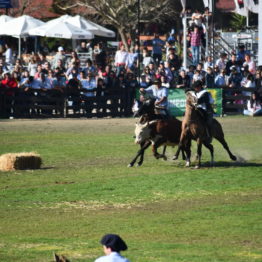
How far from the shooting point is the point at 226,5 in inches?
2682

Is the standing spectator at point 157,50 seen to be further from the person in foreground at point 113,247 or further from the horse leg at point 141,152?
the person in foreground at point 113,247

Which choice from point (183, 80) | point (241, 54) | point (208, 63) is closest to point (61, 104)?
point (183, 80)

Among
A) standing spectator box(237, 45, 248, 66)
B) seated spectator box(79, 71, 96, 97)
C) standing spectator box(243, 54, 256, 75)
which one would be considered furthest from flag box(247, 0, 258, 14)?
seated spectator box(79, 71, 96, 97)

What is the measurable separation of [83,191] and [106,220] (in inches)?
130

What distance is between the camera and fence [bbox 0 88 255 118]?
120 ft

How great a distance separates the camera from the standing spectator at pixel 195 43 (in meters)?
39.8

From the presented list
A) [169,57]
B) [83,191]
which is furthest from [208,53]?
[83,191]

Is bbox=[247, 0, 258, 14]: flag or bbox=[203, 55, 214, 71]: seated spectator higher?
bbox=[247, 0, 258, 14]: flag

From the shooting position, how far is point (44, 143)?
96.0ft

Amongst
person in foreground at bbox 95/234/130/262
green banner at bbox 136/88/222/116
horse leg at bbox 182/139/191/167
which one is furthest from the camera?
green banner at bbox 136/88/222/116

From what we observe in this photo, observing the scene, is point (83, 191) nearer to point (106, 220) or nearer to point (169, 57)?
point (106, 220)

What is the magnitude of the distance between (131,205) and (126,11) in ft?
142

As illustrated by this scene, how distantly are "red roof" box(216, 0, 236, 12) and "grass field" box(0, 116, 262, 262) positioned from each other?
3812 cm

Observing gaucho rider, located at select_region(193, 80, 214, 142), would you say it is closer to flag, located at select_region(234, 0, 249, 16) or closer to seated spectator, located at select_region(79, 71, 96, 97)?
seated spectator, located at select_region(79, 71, 96, 97)
